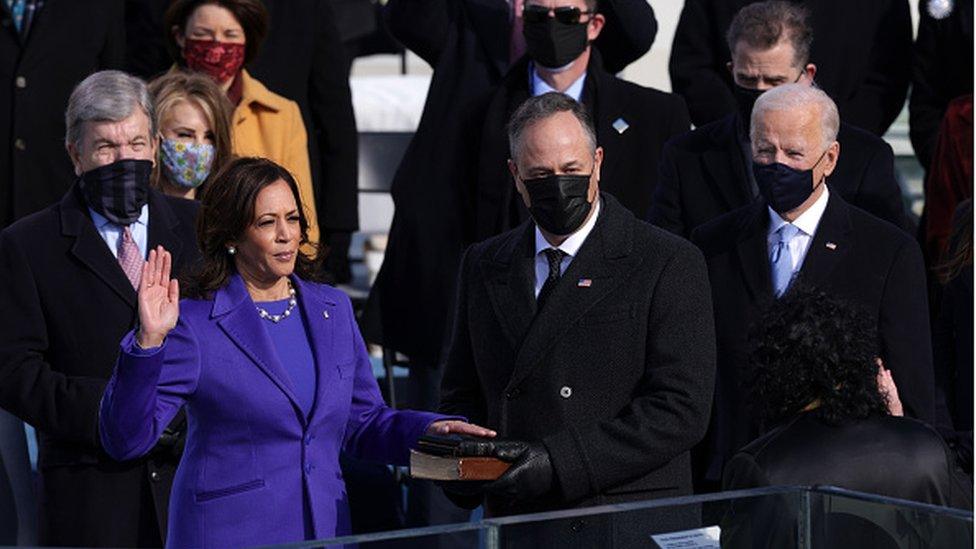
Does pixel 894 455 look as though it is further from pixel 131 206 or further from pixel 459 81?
pixel 459 81

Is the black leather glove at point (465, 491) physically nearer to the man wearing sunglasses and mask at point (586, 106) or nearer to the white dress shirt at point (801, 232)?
the white dress shirt at point (801, 232)

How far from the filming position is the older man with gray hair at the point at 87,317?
542 centimetres

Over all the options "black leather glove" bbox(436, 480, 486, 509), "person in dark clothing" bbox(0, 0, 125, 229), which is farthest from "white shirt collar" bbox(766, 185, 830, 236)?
"person in dark clothing" bbox(0, 0, 125, 229)

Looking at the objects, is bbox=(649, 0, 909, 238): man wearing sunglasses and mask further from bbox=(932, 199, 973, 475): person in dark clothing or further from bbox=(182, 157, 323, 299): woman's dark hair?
bbox=(182, 157, 323, 299): woman's dark hair

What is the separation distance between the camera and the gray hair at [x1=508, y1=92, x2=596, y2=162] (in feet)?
16.5

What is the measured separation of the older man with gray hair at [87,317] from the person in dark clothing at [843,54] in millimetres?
2263

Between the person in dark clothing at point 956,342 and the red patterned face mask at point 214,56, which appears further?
the red patterned face mask at point 214,56

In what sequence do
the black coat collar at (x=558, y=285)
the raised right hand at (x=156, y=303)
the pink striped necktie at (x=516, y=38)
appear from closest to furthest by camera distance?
the raised right hand at (x=156, y=303), the black coat collar at (x=558, y=285), the pink striped necktie at (x=516, y=38)

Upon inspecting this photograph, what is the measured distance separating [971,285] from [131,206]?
2279 mm

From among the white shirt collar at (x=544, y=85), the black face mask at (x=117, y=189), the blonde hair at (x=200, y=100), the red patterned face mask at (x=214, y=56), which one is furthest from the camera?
the red patterned face mask at (x=214, y=56)

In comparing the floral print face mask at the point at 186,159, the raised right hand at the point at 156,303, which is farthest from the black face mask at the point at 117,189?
the raised right hand at the point at 156,303

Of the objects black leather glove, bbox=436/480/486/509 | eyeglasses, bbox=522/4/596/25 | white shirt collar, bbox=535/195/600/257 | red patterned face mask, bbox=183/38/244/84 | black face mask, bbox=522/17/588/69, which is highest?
eyeglasses, bbox=522/4/596/25

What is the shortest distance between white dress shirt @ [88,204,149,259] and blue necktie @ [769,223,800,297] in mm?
1737

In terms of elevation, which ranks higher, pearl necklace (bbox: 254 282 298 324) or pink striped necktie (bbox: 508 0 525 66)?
pink striped necktie (bbox: 508 0 525 66)
